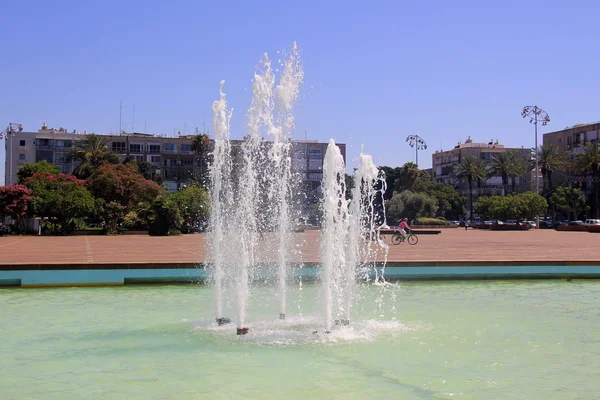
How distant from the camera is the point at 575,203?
71438 millimetres

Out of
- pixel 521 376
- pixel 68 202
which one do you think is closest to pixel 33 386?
pixel 521 376

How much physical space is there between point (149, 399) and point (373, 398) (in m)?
2.00

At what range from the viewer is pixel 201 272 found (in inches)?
571

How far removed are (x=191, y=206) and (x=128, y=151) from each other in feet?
165

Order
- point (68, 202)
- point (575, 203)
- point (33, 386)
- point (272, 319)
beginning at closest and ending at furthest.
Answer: point (33, 386), point (272, 319), point (68, 202), point (575, 203)

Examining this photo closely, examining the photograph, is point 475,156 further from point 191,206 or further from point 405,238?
point 405,238

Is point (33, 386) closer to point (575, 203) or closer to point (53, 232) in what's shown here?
point (53, 232)

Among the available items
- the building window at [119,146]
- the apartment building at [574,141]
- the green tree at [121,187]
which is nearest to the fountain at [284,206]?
the green tree at [121,187]

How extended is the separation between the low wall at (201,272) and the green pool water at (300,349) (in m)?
1.43

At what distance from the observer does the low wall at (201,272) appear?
13.7m

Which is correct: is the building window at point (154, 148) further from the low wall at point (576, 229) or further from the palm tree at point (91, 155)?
the low wall at point (576, 229)

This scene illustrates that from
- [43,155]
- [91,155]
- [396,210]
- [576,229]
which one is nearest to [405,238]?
[576,229]

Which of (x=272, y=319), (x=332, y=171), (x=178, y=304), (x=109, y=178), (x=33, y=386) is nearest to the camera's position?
(x=33, y=386)

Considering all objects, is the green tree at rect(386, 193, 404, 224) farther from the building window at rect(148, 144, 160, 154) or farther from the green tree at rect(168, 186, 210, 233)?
the building window at rect(148, 144, 160, 154)
